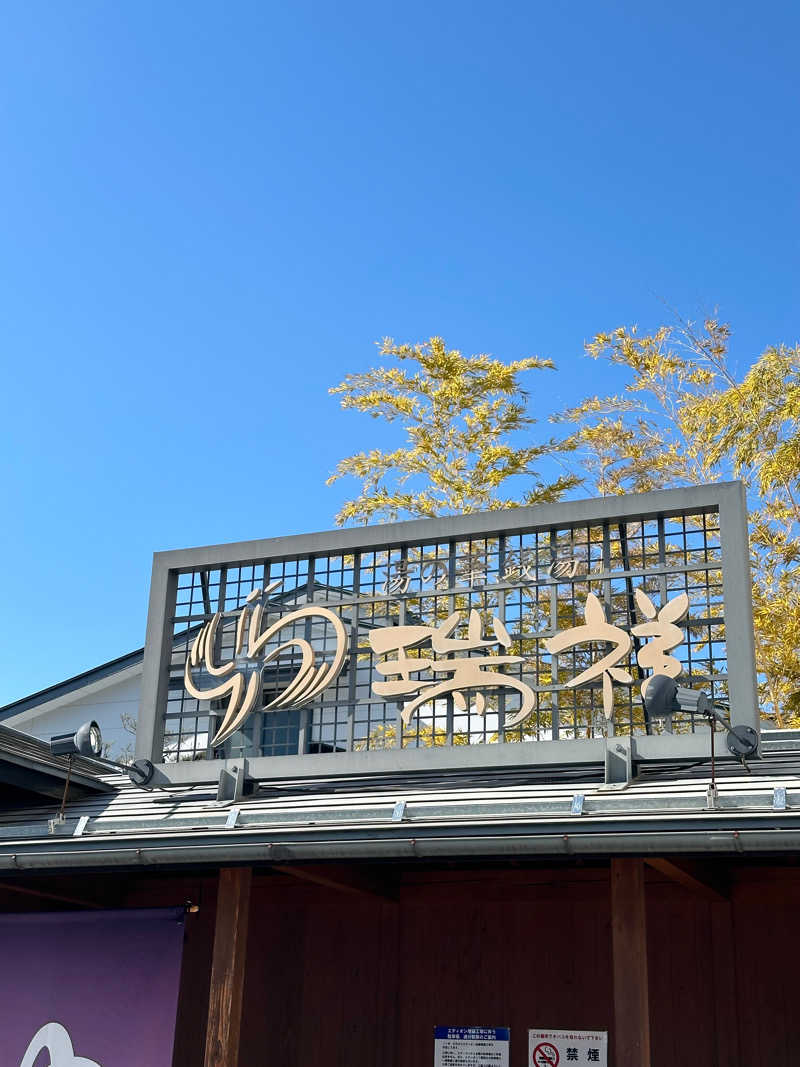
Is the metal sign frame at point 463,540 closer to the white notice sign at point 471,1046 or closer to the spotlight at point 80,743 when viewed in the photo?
the spotlight at point 80,743

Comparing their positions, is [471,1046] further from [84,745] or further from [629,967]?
[84,745]

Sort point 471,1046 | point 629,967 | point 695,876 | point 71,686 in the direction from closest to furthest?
point 629,967, point 695,876, point 471,1046, point 71,686

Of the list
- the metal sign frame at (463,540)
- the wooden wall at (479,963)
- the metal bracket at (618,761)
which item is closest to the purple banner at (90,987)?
the wooden wall at (479,963)

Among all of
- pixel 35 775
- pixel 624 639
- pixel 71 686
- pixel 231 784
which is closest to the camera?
pixel 624 639

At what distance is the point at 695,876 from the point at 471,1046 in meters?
2.08

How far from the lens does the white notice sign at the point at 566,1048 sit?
24.8 ft

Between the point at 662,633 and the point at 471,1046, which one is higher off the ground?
the point at 662,633

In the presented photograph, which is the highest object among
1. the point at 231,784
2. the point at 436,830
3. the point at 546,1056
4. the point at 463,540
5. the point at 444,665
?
the point at 463,540

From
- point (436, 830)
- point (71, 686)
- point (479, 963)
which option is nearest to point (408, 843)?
point (436, 830)

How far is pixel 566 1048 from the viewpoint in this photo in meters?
7.66

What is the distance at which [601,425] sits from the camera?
62.4ft

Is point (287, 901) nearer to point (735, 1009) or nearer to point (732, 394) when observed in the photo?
point (735, 1009)

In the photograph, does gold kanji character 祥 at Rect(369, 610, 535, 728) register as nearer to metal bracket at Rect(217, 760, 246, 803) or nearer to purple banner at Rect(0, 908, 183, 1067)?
metal bracket at Rect(217, 760, 246, 803)

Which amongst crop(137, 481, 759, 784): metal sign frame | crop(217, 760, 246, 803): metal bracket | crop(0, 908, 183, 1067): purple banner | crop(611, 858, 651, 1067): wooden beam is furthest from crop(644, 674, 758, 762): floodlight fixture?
crop(0, 908, 183, 1067): purple banner
